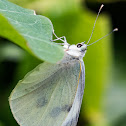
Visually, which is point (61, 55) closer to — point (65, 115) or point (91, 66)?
point (65, 115)

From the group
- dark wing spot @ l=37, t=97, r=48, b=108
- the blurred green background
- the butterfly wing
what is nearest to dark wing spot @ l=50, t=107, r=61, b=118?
the butterfly wing

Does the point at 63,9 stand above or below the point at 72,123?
above

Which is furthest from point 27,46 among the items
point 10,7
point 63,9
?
point 63,9

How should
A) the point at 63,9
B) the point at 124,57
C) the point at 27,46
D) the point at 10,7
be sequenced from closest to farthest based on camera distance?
the point at 27,46 < the point at 10,7 < the point at 63,9 < the point at 124,57

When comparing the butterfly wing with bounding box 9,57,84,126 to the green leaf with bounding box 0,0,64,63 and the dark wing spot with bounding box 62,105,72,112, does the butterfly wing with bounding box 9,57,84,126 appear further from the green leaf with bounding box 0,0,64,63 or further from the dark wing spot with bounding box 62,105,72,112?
the green leaf with bounding box 0,0,64,63

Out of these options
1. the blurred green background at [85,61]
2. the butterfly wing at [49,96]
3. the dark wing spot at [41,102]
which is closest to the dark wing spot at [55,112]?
the butterfly wing at [49,96]

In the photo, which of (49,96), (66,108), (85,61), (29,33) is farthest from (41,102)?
(85,61)
